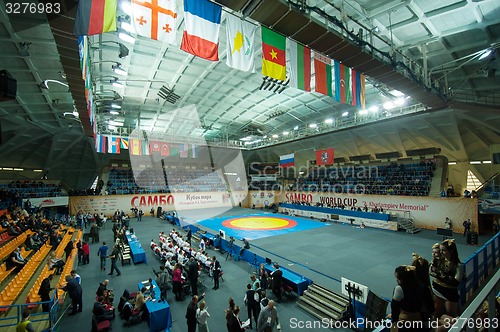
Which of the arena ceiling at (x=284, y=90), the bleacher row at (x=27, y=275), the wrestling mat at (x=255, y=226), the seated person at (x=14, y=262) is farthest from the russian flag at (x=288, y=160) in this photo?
the seated person at (x=14, y=262)

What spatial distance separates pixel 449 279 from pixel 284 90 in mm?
20230

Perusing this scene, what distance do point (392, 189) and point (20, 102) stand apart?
32966 millimetres

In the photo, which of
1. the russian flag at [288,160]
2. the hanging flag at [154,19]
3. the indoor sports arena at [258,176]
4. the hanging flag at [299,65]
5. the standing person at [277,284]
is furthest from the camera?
the russian flag at [288,160]

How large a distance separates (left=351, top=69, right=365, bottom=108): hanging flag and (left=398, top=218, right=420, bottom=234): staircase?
13.8m

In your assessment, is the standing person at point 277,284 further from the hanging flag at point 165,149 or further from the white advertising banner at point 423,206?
the hanging flag at point 165,149

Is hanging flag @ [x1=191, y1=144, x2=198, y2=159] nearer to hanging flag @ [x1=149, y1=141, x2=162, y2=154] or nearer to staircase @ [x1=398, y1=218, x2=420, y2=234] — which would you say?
hanging flag @ [x1=149, y1=141, x2=162, y2=154]

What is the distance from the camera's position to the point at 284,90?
72.3 ft

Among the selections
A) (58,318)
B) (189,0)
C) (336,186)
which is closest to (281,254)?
(58,318)

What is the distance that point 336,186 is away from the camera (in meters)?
29.4

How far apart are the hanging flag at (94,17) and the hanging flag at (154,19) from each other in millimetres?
526

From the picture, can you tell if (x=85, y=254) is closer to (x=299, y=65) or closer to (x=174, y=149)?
(x=299, y=65)

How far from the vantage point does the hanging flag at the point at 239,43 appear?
24.3ft

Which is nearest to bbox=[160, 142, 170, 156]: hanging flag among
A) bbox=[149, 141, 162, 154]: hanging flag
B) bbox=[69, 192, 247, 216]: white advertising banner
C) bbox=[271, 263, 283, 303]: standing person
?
bbox=[149, 141, 162, 154]: hanging flag

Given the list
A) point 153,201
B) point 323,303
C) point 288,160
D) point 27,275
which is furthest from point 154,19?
point 153,201
